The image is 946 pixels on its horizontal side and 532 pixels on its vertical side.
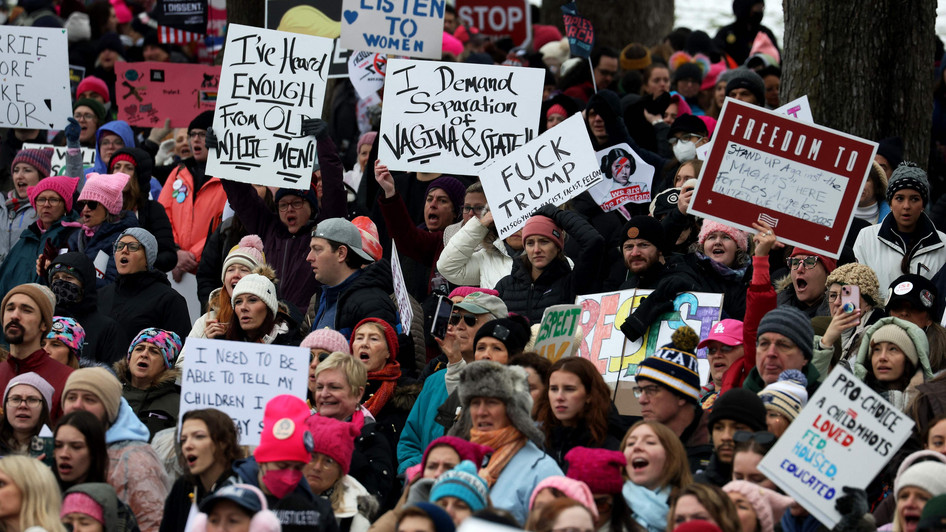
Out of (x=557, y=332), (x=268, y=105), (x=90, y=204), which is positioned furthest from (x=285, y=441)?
(x=90, y=204)

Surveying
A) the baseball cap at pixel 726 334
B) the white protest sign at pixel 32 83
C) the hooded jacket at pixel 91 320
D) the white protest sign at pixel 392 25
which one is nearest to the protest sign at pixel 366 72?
the white protest sign at pixel 392 25

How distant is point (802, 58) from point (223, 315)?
4831 millimetres

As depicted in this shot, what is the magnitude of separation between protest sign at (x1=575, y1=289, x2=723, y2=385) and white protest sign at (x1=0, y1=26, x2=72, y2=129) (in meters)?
6.15

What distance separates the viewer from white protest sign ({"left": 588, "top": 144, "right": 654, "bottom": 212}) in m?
11.1

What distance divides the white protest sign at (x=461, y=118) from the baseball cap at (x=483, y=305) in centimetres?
236

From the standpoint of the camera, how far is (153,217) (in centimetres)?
1205

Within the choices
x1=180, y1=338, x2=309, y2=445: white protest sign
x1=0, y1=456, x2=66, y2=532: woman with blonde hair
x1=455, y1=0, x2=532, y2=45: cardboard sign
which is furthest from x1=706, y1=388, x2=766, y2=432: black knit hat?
x1=455, y1=0, x2=532, y2=45: cardboard sign

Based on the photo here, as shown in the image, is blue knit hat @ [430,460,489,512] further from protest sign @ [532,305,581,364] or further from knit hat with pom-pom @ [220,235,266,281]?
knit hat with pom-pom @ [220,235,266,281]

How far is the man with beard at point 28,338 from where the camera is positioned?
922 cm

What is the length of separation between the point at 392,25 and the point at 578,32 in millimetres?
2335

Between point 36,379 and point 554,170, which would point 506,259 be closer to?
point 554,170

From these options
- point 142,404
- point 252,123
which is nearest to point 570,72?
point 252,123

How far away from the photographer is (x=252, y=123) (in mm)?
11617

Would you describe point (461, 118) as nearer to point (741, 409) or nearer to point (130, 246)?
point (130, 246)
